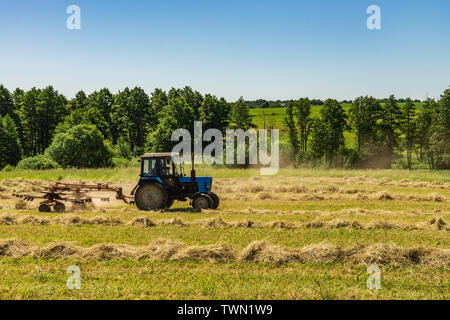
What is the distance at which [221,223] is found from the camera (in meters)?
12.0

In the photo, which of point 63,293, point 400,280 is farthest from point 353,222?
point 63,293

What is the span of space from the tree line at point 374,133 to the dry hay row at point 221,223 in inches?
1568

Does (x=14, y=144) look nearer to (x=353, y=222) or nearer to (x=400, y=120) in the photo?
(x=353, y=222)

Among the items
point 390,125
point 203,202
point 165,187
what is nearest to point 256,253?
point 203,202

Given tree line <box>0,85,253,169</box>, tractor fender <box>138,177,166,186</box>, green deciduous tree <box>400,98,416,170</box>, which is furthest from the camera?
green deciduous tree <box>400,98,416,170</box>

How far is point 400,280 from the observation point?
6.82 metres

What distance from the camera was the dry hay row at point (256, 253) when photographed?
26.0 ft

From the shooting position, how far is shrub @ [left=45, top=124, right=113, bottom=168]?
141ft

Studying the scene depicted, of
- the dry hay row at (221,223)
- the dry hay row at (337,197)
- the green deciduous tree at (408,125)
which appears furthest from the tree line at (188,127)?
the dry hay row at (221,223)

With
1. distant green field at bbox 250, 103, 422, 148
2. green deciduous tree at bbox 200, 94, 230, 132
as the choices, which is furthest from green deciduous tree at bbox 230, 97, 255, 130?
distant green field at bbox 250, 103, 422, 148

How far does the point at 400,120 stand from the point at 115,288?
190ft

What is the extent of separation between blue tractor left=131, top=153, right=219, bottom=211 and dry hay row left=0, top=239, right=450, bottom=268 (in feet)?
20.8

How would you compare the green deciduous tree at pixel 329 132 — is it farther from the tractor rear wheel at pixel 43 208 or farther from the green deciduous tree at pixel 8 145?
the tractor rear wheel at pixel 43 208

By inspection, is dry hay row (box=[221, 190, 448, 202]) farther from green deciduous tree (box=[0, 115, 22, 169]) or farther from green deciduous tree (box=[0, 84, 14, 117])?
green deciduous tree (box=[0, 84, 14, 117])
